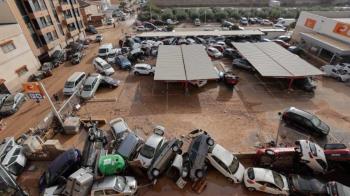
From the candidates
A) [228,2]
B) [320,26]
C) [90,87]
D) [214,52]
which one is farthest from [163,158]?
[228,2]

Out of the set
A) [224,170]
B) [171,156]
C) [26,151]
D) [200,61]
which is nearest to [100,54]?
[200,61]

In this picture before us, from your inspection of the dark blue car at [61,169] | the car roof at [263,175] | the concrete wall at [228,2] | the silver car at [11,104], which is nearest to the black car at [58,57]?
the silver car at [11,104]

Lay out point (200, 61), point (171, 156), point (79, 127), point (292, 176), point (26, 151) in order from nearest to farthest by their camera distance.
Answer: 1. point (292, 176)
2. point (171, 156)
3. point (26, 151)
4. point (79, 127)
5. point (200, 61)

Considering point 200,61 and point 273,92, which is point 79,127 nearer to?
point 200,61

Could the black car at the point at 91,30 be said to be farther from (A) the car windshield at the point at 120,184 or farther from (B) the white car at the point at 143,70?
(A) the car windshield at the point at 120,184

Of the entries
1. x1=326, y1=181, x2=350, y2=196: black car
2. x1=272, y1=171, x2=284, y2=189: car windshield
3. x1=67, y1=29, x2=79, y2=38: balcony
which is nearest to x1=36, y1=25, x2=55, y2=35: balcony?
x1=67, y1=29, x2=79, y2=38: balcony

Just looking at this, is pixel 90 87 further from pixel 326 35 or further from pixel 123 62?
pixel 326 35
